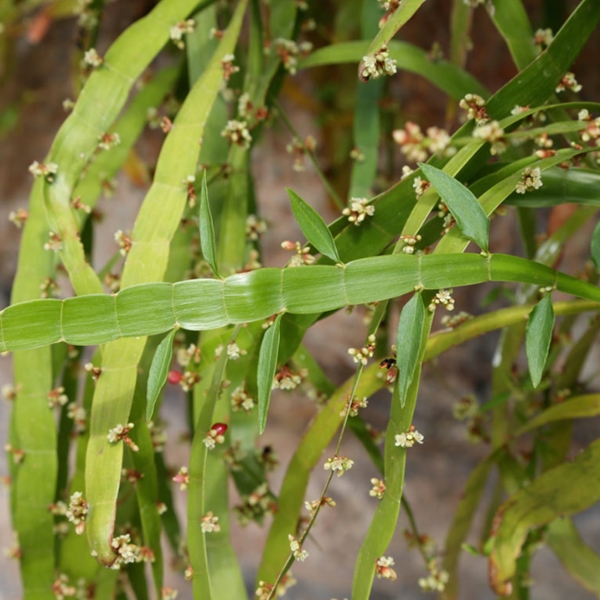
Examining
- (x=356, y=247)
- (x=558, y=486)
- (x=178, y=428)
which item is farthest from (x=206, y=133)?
(x=178, y=428)

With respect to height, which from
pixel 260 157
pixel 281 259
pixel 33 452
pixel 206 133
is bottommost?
pixel 33 452

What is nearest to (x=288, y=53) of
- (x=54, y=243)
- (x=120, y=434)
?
(x=54, y=243)

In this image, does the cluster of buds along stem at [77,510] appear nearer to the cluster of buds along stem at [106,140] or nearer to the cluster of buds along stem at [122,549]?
the cluster of buds along stem at [122,549]

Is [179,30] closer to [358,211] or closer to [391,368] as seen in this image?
[358,211]

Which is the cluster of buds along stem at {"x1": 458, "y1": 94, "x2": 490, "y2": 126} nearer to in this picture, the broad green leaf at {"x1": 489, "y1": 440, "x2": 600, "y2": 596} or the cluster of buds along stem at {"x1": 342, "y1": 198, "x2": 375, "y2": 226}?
the cluster of buds along stem at {"x1": 342, "y1": 198, "x2": 375, "y2": 226}

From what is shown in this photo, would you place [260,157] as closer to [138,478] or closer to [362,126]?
[362,126]
